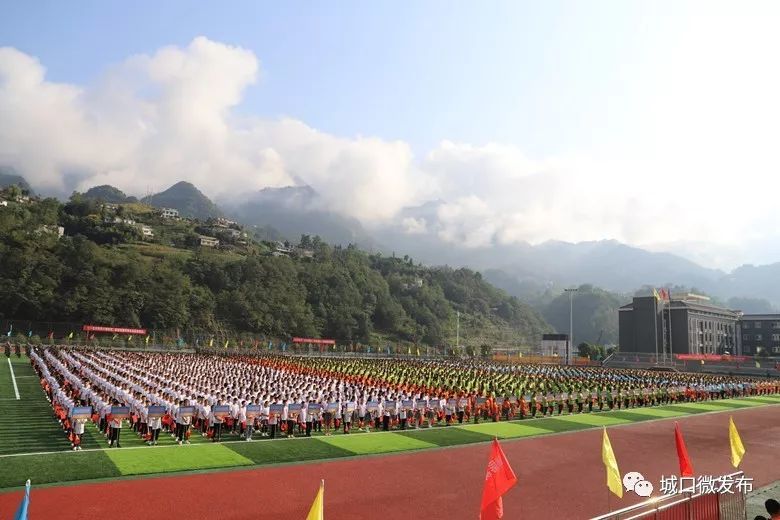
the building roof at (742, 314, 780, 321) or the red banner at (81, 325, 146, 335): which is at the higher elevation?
the building roof at (742, 314, 780, 321)

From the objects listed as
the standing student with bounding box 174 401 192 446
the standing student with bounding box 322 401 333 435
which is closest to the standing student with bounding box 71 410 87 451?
the standing student with bounding box 174 401 192 446

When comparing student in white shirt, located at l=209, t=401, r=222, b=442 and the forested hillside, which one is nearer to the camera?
student in white shirt, located at l=209, t=401, r=222, b=442

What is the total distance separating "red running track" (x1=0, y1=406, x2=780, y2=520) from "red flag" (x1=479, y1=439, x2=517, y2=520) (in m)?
3.70

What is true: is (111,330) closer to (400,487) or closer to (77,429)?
(77,429)

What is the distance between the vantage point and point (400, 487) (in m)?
12.8

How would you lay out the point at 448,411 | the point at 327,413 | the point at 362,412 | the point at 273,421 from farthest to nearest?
the point at 448,411, the point at 362,412, the point at 327,413, the point at 273,421

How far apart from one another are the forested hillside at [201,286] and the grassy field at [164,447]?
5918cm

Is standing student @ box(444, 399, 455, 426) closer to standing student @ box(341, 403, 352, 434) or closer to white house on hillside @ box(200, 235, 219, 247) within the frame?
standing student @ box(341, 403, 352, 434)

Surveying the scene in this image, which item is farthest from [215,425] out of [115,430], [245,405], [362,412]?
[362,412]

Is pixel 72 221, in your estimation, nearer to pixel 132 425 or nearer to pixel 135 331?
pixel 135 331

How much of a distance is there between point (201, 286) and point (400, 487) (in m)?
94.5

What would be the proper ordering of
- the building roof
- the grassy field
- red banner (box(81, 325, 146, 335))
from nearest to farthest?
the grassy field, red banner (box(81, 325, 146, 335)), the building roof

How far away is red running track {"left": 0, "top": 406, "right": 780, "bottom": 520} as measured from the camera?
1073cm

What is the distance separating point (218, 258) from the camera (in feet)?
377
